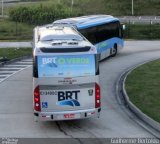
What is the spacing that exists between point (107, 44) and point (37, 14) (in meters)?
21.4

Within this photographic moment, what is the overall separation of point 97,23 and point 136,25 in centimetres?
1826

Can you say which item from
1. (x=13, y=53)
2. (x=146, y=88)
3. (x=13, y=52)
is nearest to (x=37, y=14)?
(x=13, y=52)

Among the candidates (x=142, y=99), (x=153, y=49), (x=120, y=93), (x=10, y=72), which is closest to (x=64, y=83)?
(x=142, y=99)

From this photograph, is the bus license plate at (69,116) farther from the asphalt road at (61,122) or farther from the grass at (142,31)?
the grass at (142,31)

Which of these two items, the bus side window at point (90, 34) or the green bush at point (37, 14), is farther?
the green bush at point (37, 14)

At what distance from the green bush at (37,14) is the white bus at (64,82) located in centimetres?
3640

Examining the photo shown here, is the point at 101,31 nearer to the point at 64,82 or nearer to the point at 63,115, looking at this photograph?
the point at 64,82

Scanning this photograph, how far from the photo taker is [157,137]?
634 inches

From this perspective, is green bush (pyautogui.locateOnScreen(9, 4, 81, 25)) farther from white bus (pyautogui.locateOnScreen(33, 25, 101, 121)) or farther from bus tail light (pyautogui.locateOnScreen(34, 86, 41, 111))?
bus tail light (pyautogui.locateOnScreen(34, 86, 41, 111))

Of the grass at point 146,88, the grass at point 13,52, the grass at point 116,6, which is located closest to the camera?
the grass at point 146,88

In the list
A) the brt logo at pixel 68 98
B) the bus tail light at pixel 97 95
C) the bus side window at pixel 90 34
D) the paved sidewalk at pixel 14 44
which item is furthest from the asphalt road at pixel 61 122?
the paved sidewalk at pixel 14 44

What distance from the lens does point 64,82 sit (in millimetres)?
16797

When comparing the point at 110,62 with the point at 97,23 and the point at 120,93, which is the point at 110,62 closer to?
the point at 97,23

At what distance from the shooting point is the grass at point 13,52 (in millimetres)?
34750
